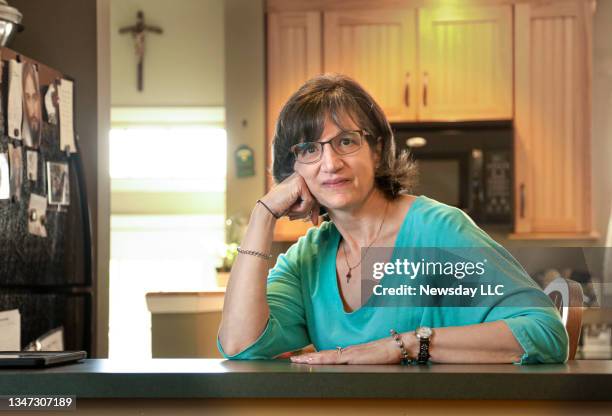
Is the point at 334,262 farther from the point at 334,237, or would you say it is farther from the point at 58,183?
the point at 58,183

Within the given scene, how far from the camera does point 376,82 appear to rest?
15.9ft

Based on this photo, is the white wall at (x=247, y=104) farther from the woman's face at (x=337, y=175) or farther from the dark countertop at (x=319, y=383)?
the dark countertop at (x=319, y=383)

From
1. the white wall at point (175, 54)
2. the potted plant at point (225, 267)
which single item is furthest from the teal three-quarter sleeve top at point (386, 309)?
the white wall at point (175, 54)

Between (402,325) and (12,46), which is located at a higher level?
(12,46)

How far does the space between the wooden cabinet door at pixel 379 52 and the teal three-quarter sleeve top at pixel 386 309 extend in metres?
3.01

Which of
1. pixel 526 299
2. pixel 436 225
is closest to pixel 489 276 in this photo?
pixel 526 299

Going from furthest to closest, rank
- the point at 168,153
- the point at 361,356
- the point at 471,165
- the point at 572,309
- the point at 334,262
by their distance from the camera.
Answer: the point at 168,153
the point at 471,165
the point at 334,262
the point at 572,309
the point at 361,356

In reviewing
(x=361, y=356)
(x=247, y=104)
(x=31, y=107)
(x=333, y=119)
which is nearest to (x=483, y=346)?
(x=361, y=356)

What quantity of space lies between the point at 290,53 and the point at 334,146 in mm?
3226

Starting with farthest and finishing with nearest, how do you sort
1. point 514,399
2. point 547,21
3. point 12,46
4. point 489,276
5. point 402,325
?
point 547,21, point 12,46, point 402,325, point 489,276, point 514,399

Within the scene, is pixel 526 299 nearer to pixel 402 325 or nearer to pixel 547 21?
pixel 402 325

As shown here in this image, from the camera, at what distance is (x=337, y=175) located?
1.73m

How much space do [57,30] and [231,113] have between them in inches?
75.1

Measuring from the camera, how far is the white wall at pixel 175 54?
595cm
